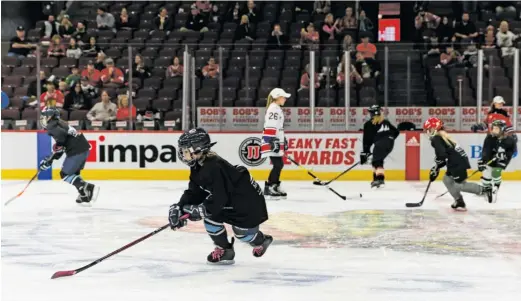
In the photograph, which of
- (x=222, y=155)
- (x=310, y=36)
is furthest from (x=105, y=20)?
(x=222, y=155)

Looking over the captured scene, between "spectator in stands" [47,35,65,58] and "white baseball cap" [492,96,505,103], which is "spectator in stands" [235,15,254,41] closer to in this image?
"spectator in stands" [47,35,65,58]

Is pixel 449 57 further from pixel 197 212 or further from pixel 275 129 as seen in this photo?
pixel 197 212

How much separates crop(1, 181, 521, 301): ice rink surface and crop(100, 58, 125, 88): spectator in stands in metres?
2.99

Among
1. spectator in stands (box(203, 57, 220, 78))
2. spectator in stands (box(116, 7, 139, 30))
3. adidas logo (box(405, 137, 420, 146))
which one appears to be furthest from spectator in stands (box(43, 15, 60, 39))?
adidas logo (box(405, 137, 420, 146))

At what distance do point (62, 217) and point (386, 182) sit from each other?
5279 millimetres

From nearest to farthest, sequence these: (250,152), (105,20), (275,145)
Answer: (275,145), (250,152), (105,20)

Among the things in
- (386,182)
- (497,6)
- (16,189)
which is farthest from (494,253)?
(497,6)

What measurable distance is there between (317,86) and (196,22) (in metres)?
3.98

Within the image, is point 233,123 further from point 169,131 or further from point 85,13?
point 85,13

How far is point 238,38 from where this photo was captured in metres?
14.4

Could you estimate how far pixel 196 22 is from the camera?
48.9 feet

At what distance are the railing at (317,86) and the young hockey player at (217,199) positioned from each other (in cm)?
646

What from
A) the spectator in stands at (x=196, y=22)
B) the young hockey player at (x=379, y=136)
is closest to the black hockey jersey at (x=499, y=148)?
the young hockey player at (x=379, y=136)

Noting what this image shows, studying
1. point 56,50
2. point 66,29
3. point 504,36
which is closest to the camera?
point 56,50
